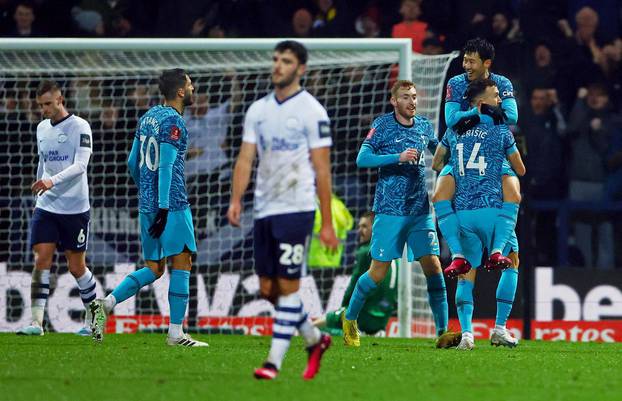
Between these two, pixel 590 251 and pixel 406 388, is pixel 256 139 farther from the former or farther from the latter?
pixel 590 251

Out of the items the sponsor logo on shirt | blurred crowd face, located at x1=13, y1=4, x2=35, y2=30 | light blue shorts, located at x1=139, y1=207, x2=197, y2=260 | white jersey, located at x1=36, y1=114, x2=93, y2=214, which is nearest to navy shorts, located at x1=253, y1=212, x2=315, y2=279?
light blue shorts, located at x1=139, y1=207, x2=197, y2=260

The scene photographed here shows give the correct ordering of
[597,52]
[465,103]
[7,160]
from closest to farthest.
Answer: [465,103], [7,160], [597,52]

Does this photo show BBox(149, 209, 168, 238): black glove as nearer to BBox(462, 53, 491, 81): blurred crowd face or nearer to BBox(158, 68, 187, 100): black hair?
BBox(158, 68, 187, 100): black hair

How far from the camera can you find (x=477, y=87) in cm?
1027

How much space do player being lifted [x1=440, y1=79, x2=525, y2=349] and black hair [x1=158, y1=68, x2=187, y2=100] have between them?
2112mm

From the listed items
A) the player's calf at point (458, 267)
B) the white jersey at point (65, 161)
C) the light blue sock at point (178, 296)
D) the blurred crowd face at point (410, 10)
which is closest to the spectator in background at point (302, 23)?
the blurred crowd face at point (410, 10)

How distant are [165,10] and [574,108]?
562 centimetres

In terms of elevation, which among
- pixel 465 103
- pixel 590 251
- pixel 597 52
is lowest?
pixel 590 251

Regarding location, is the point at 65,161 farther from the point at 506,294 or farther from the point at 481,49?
the point at 506,294

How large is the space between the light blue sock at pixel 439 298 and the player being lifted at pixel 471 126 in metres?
0.70

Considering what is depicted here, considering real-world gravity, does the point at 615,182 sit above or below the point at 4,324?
above

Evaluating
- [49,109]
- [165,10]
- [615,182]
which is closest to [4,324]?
[49,109]

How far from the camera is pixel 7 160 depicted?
15148mm

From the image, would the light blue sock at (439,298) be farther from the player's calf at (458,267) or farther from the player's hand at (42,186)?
the player's hand at (42,186)
